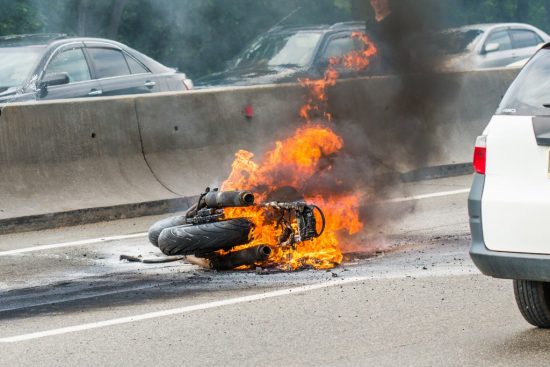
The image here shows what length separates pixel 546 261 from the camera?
6633 millimetres

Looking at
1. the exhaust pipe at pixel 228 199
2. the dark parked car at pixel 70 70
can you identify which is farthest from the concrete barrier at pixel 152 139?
the exhaust pipe at pixel 228 199

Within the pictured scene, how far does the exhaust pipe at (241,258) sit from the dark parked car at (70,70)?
6.73 metres

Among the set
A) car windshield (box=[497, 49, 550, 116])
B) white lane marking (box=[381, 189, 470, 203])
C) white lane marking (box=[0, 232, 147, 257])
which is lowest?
white lane marking (box=[381, 189, 470, 203])

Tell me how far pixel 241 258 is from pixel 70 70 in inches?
310

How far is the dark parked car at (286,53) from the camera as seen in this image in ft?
65.2

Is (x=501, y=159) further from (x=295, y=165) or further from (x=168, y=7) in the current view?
(x=168, y=7)

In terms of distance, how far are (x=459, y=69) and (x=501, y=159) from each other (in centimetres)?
1003

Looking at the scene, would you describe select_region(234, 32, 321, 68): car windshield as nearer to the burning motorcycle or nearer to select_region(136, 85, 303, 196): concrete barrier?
select_region(136, 85, 303, 196): concrete barrier

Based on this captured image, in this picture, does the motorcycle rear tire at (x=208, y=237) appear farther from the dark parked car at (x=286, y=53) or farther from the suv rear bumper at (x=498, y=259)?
the dark parked car at (x=286, y=53)

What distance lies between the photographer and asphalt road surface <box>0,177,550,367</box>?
6.96 meters

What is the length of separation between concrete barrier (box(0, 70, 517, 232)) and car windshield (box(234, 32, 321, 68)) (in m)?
4.86

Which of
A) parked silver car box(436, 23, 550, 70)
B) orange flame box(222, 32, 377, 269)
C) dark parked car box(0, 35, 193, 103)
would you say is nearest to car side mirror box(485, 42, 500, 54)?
parked silver car box(436, 23, 550, 70)

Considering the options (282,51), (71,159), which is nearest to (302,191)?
(71,159)

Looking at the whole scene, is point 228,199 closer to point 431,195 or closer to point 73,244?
point 73,244
